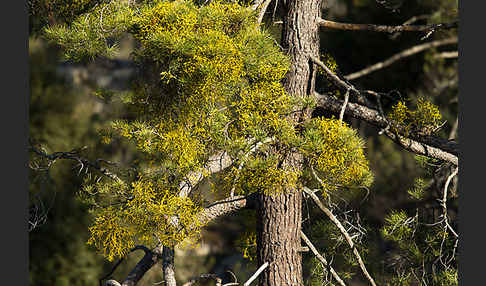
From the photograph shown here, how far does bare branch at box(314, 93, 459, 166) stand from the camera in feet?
13.3

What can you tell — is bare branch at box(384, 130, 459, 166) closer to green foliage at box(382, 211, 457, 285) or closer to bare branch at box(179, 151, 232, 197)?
green foliage at box(382, 211, 457, 285)

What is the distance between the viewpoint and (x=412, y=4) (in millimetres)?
7836

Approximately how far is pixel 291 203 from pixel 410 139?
965 millimetres

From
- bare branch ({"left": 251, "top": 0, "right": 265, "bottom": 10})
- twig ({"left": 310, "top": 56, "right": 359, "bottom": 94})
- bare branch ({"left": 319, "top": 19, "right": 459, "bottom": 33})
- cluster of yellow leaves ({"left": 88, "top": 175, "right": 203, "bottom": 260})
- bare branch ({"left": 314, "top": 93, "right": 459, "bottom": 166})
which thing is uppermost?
bare branch ({"left": 251, "top": 0, "right": 265, "bottom": 10})

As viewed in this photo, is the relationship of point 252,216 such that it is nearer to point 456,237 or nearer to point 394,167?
point 456,237

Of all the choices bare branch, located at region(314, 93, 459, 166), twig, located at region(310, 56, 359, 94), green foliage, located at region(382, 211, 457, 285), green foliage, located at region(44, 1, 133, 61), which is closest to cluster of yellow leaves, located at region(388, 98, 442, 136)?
bare branch, located at region(314, 93, 459, 166)

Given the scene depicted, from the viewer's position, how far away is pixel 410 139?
4066mm

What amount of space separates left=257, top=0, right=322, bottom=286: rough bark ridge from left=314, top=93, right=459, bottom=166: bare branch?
0.21m

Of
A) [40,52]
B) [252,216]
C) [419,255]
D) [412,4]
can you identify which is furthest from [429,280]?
[40,52]

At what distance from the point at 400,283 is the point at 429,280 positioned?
323 millimetres

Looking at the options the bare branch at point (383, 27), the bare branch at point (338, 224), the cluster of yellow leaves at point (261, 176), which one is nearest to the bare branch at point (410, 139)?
the bare branch at point (383, 27)

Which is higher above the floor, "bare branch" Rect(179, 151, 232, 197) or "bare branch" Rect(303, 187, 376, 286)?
"bare branch" Rect(179, 151, 232, 197)

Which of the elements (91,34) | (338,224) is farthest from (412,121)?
(91,34)

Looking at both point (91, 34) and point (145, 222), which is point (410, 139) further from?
point (91, 34)
